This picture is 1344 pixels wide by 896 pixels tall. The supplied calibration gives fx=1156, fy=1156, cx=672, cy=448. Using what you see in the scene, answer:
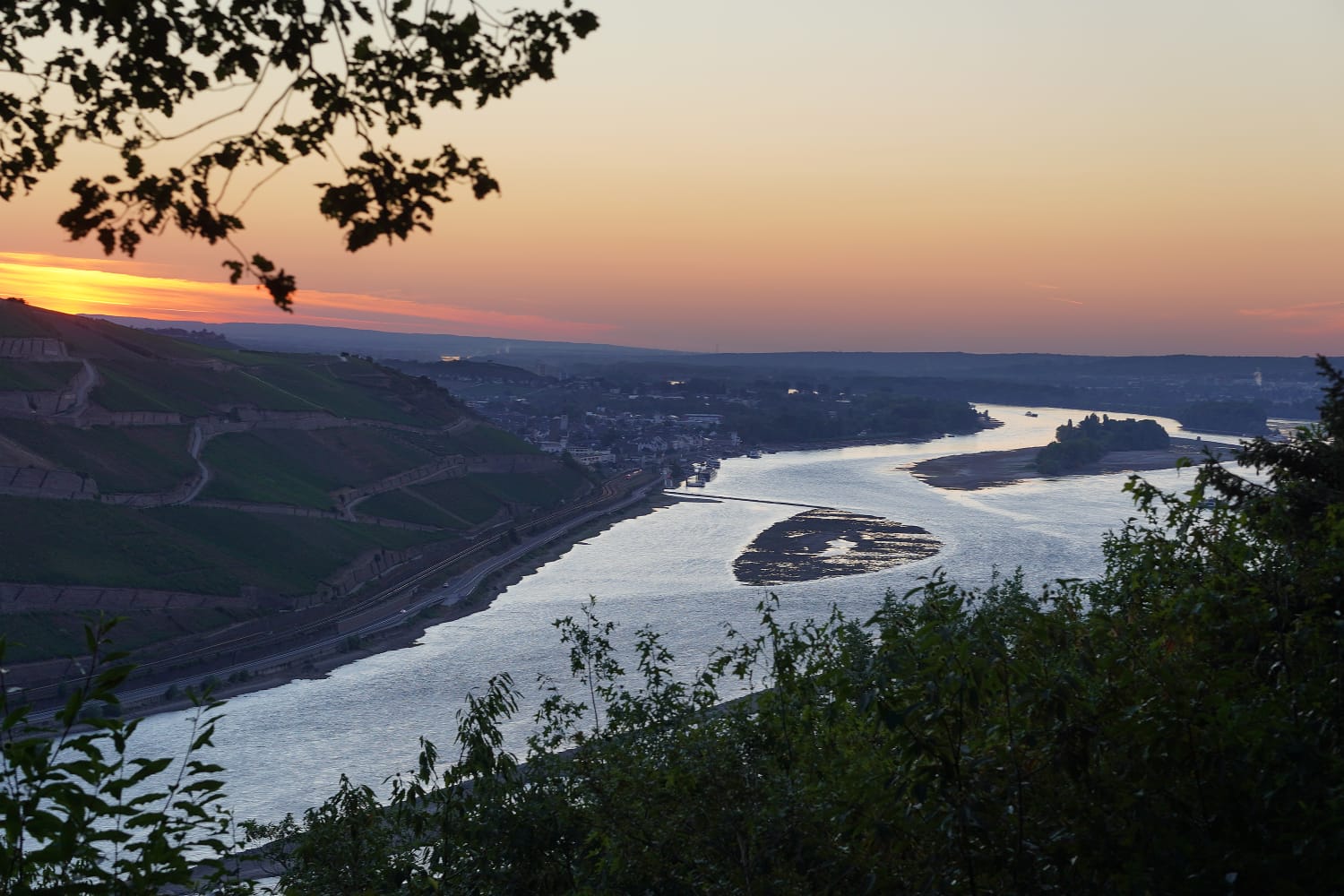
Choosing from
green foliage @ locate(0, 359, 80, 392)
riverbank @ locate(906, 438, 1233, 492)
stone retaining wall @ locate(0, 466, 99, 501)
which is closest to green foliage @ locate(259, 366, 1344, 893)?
stone retaining wall @ locate(0, 466, 99, 501)

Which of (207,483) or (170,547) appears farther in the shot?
(207,483)

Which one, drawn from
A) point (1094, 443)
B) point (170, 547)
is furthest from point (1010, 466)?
point (170, 547)

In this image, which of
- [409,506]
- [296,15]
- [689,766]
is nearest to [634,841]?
[689,766]

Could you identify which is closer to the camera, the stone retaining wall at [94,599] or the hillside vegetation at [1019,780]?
the hillside vegetation at [1019,780]

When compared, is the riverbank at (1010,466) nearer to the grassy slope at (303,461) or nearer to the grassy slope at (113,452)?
the grassy slope at (303,461)

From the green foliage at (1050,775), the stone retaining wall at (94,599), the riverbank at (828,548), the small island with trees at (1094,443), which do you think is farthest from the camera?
the small island with trees at (1094,443)

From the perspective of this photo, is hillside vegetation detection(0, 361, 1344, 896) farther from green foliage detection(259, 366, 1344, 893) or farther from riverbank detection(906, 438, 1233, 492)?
riverbank detection(906, 438, 1233, 492)

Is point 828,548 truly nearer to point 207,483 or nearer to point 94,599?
point 94,599

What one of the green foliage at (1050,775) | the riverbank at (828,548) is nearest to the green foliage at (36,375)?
the riverbank at (828,548)
